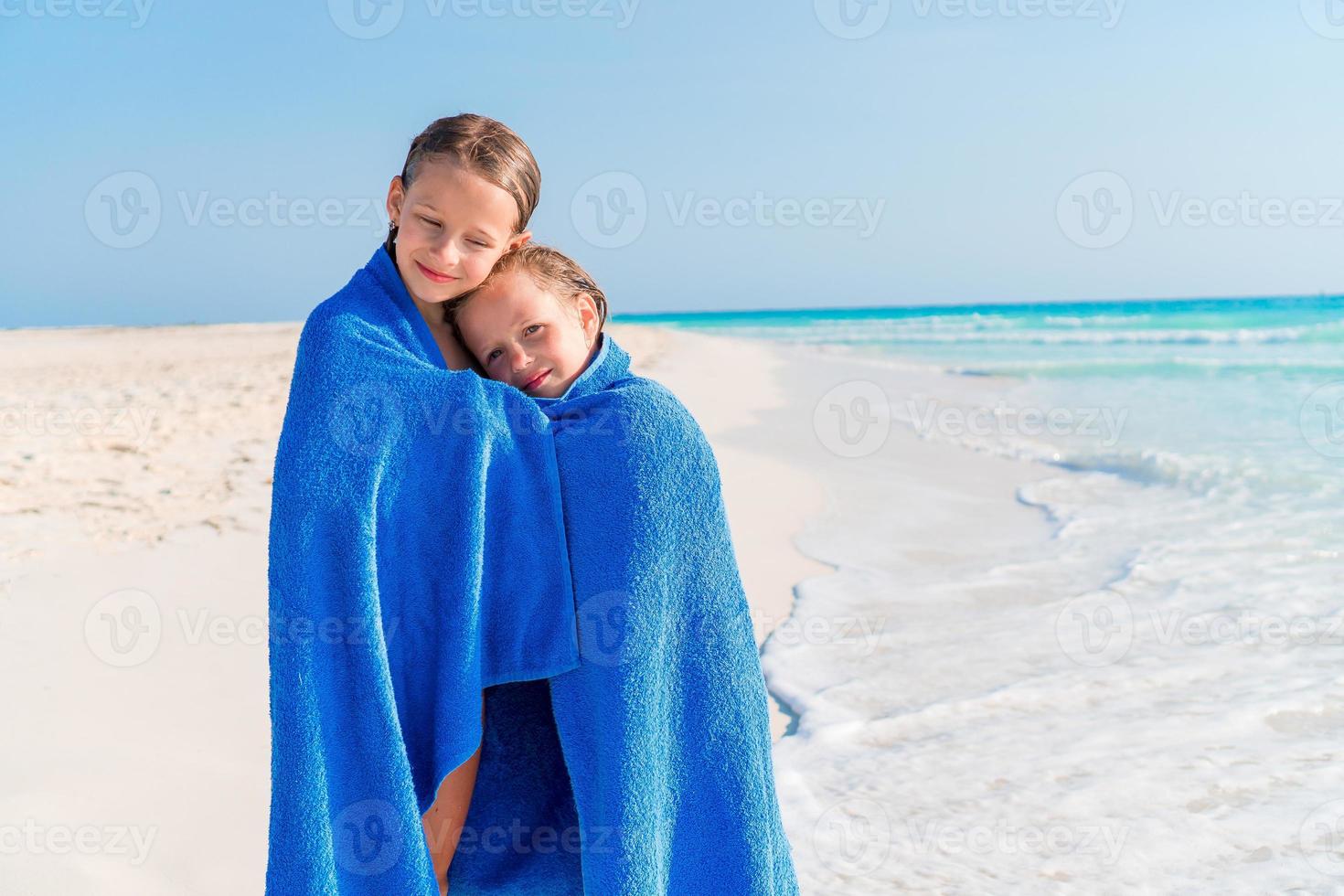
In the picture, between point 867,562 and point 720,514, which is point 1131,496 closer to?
point 867,562

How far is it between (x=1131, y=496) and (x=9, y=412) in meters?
10.7

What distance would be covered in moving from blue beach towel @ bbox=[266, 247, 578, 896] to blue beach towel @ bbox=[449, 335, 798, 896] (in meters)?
0.06

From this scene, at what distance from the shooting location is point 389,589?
4.64ft

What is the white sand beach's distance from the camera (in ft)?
9.96

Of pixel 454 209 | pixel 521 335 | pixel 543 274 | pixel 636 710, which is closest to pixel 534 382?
pixel 521 335

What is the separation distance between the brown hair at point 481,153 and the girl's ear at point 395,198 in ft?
0.04

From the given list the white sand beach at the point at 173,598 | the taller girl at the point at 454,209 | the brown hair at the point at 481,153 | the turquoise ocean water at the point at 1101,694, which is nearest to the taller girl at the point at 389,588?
the taller girl at the point at 454,209

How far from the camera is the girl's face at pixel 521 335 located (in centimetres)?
163

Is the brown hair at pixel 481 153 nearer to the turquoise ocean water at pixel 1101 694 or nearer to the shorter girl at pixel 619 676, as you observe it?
the shorter girl at pixel 619 676

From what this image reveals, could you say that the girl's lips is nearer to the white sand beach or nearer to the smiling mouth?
the smiling mouth

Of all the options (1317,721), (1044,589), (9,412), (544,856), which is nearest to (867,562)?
(1044,589)

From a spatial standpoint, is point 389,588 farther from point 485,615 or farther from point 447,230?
point 447,230

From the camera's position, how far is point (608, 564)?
4.77 feet

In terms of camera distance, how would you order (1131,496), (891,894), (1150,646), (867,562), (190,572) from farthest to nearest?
(1131,496) → (867,562) → (190,572) → (1150,646) → (891,894)
